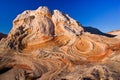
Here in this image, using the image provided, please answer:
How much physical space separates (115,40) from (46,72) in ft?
10.1

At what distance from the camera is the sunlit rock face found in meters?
6.71

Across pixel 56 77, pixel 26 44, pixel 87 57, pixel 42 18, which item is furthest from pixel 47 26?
pixel 56 77

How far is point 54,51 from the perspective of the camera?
327 inches

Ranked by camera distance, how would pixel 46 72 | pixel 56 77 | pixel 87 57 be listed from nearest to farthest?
1. pixel 56 77
2. pixel 46 72
3. pixel 87 57

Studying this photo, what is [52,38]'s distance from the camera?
9.28 metres

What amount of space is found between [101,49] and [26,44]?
3057 mm

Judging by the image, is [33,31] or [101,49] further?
[33,31]

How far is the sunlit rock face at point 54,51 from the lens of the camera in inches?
264

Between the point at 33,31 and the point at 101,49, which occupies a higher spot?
the point at 33,31

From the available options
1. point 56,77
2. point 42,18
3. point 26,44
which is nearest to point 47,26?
point 42,18

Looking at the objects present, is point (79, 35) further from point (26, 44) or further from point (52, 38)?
point (26, 44)

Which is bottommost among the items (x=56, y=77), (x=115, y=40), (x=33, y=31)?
(x=56, y=77)

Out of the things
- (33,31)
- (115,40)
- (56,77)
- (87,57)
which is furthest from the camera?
(33,31)

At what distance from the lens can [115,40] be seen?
28.7 feet
